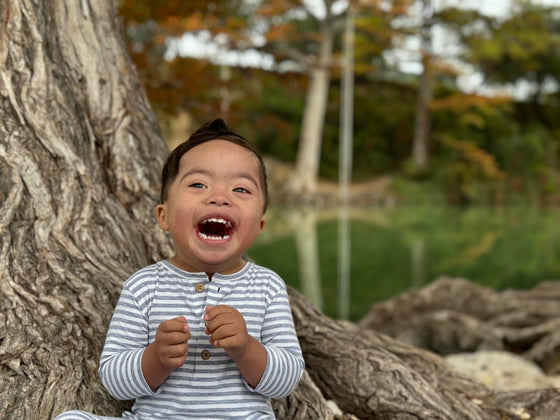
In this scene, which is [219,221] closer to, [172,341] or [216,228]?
[216,228]

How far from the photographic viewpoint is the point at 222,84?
10383 millimetres

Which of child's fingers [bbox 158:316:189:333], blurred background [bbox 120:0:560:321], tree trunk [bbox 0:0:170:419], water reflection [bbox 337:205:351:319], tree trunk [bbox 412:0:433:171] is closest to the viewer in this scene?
child's fingers [bbox 158:316:189:333]

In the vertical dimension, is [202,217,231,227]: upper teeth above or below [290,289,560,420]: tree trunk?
above

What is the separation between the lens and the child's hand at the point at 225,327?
164cm

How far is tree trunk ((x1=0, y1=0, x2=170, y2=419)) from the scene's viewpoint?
2.10 meters

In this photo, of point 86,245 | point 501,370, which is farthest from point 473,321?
point 86,245

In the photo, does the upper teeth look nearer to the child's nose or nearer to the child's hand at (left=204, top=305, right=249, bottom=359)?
the child's nose

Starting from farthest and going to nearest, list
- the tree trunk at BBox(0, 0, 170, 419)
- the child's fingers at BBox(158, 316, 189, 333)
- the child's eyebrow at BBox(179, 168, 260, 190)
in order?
the tree trunk at BBox(0, 0, 170, 419) < the child's eyebrow at BBox(179, 168, 260, 190) < the child's fingers at BBox(158, 316, 189, 333)

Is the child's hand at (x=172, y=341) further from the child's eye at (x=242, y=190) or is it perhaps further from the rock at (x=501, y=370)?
the rock at (x=501, y=370)

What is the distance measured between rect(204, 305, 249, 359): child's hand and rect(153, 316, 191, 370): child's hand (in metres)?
0.06

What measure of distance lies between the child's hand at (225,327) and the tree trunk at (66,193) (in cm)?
63

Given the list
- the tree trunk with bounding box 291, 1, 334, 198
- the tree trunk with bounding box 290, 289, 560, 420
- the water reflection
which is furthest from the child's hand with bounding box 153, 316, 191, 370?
the tree trunk with bounding box 291, 1, 334, 198

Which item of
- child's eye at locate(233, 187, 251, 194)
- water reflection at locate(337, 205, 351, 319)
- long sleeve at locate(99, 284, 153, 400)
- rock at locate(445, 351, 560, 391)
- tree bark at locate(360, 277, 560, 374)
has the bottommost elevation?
long sleeve at locate(99, 284, 153, 400)

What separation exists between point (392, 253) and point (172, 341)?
30.6 ft
